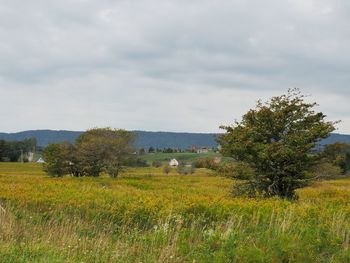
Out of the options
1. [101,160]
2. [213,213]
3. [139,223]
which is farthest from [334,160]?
[101,160]

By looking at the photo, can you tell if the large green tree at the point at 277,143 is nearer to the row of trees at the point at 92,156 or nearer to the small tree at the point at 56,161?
the row of trees at the point at 92,156

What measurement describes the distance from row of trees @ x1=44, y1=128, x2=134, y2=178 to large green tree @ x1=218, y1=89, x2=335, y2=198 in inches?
1490

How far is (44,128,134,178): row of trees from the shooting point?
180 feet

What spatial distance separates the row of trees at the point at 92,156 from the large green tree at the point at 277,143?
37855 mm

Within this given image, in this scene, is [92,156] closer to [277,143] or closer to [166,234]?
[277,143]

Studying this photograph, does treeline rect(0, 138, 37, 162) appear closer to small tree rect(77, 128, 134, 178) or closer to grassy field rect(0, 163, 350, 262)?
small tree rect(77, 128, 134, 178)

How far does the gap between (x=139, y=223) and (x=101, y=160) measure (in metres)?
44.7

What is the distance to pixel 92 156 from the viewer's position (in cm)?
5553

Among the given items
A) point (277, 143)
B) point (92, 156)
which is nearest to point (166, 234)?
point (277, 143)

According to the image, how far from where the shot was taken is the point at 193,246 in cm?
812

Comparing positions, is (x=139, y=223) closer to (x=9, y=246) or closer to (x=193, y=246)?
(x=193, y=246)

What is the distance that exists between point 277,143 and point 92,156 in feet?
133

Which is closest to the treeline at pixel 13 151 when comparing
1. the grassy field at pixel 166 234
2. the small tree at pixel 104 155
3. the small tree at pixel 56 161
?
the small tree at pixel 56 161

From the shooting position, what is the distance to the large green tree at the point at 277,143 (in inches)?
672
